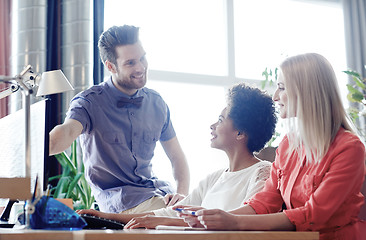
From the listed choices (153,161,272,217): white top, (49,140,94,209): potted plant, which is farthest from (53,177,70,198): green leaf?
(153,161,272,217): white top

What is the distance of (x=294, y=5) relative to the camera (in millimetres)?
5574

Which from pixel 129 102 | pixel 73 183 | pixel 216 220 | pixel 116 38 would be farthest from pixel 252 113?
pixel 73 183

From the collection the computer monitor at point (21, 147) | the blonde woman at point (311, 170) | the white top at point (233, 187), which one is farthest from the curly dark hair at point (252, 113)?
the computer monitor at point (21, 147)

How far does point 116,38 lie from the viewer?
2.82 meters

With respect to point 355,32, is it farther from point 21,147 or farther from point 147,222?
point 21,147

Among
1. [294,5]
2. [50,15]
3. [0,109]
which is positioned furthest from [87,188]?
[294,5]

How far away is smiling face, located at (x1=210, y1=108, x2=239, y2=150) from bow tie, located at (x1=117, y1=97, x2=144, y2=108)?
0.71m

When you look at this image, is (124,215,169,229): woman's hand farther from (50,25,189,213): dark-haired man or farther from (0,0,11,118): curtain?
(0,0,11,118): curtain

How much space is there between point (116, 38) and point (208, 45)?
7.93 ft

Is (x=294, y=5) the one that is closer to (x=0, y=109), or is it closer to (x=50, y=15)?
(x=50, y=15)

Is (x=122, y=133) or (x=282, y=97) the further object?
(x=122, y=133)

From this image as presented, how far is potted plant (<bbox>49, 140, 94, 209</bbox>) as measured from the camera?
363cm

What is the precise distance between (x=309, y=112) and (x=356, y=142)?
18 cm

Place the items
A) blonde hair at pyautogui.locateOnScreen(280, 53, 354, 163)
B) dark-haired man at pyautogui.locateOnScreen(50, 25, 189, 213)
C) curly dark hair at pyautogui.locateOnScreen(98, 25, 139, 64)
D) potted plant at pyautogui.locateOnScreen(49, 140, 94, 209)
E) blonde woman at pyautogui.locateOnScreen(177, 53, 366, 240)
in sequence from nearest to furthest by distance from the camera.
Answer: blonde woman at pyautogui.locateOnScreen(177, 53, 366, 240) < blonde hair at pyautogui.locateOnScreen(280, 53, 354, 163) < dark-haired man at pyautogui.locateOnScreen(50, 25, 189, 213) < curly dark hair at pyautogui.locateOnScreen(98, 25, 139, 64) < potted plant at pyautogui.locateOnScreen(49, 140, 94, 209)
